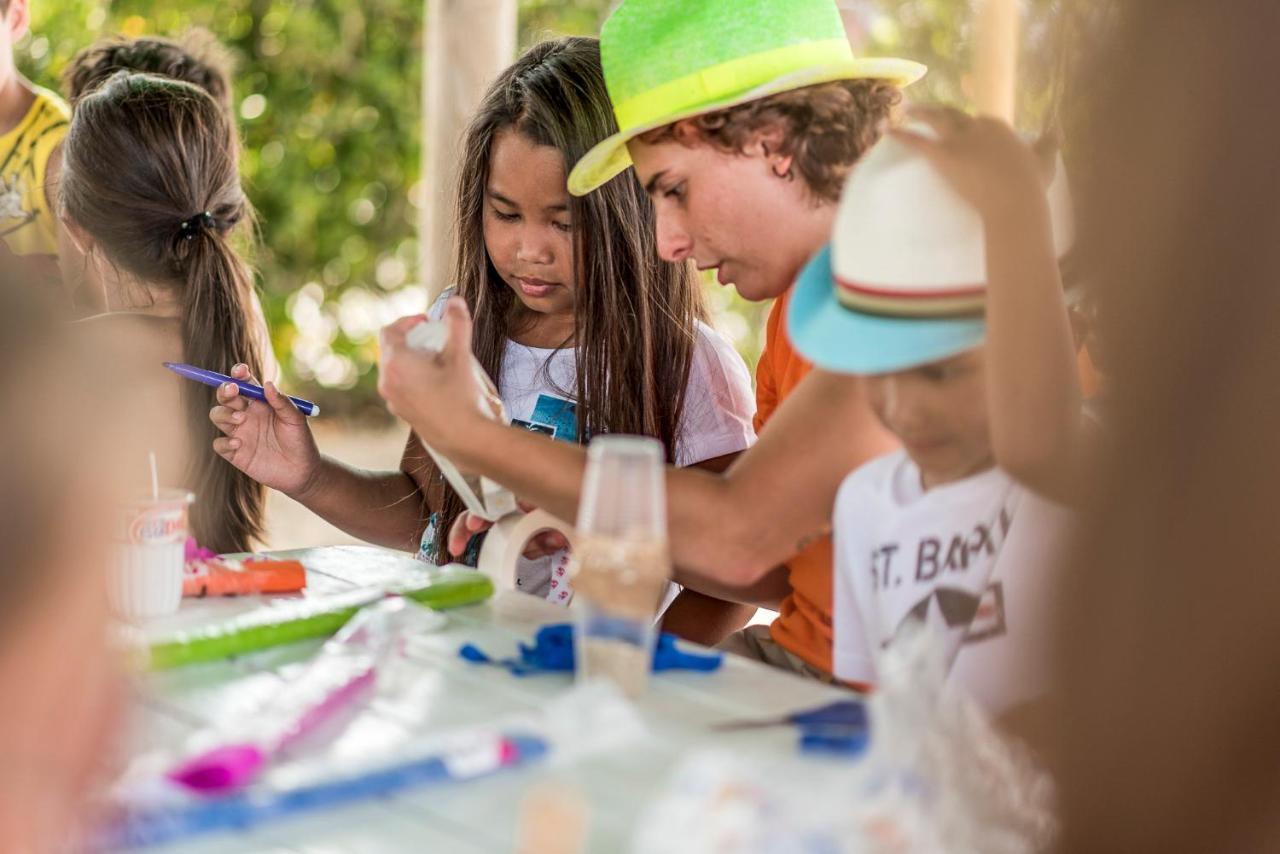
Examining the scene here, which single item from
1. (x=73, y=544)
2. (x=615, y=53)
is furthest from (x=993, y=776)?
(x=615, y=53)

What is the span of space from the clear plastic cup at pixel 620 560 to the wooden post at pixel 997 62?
0.63 meters

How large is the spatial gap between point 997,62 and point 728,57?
0.99 feet

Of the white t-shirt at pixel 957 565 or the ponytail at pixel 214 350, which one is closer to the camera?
the white t-shirt at pixel 957 565

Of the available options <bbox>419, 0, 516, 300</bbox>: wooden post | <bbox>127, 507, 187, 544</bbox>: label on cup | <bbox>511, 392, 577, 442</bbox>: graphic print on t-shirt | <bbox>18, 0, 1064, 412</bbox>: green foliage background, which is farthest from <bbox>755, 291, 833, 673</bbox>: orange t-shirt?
<bbox>18, 0, 1064, 412</bbox>: green foliage background

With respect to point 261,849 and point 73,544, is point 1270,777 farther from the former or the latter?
point 73,544

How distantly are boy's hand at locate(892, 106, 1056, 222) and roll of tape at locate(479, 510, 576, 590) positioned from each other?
549 mm

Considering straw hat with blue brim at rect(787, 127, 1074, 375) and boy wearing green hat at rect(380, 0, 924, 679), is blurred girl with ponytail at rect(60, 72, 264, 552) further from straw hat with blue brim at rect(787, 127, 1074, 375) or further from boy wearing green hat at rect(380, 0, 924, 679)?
straw hat with blue brim at rect(787, 127, 1074, 375)

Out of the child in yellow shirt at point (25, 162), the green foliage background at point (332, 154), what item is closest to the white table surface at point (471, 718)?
the child in yellow shirt at point (25, 162)

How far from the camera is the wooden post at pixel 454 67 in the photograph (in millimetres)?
3328

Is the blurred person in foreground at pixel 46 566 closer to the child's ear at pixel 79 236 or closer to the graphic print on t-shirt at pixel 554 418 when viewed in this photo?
the graphic print on t-shirt at pixel 554 418

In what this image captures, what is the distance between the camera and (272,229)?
19.7ft

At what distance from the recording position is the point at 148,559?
1.42 m

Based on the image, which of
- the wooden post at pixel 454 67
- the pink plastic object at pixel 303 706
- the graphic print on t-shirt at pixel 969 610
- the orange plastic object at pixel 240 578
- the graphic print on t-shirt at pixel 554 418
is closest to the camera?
the pink plastic object at pixel 303 706

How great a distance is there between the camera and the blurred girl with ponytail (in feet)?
7.54
